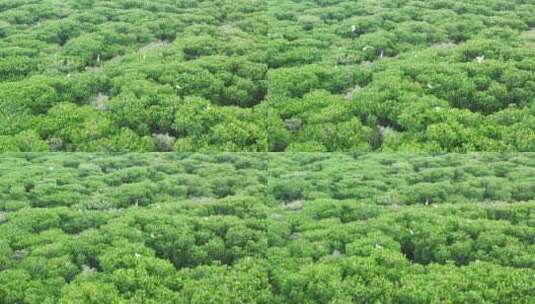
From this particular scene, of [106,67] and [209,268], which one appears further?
[106,67]

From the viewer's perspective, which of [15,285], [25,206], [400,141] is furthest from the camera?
[400,141]

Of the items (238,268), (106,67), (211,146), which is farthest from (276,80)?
(238,268)

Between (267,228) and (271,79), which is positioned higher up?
(271,79)

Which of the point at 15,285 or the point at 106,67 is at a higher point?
the point at 106,67

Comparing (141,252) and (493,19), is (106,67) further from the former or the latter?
(493,19)

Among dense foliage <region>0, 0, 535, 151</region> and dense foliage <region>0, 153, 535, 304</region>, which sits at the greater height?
dense foliage <region>0, 0, 535, 151</region>
